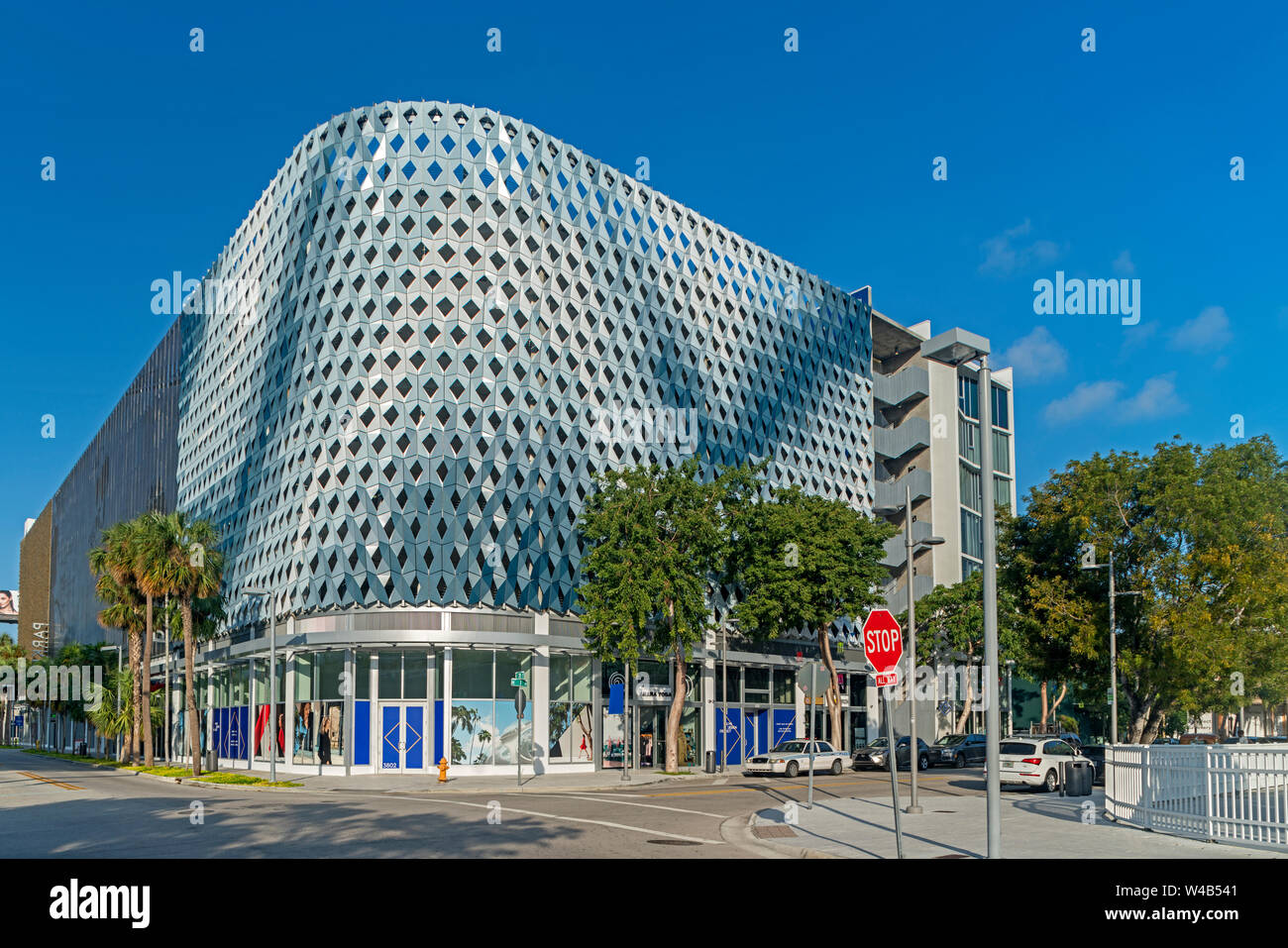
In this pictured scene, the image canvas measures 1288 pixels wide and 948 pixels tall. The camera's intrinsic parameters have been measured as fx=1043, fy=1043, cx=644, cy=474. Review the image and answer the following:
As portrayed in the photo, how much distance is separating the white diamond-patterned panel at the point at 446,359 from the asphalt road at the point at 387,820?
1270 centimetres

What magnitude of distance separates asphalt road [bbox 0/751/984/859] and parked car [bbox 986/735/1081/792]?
1.44 meters

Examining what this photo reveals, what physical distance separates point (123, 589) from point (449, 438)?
24405mm

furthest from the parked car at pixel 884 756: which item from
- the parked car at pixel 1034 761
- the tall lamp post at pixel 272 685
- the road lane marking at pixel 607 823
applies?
the tall lamp post at pixel 272 685

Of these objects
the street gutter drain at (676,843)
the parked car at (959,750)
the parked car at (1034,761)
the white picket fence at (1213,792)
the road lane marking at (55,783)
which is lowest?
the parked car at (959,750)

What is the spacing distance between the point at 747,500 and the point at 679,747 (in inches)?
498

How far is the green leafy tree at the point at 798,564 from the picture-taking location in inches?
1907

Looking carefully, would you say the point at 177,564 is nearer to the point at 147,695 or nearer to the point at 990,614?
the point at 147,695

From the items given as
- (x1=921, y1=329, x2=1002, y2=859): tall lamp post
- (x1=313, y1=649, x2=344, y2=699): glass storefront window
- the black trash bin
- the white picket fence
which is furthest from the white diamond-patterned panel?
(x1=921, y1=329, x2=1002, y2=859): tall lamp post

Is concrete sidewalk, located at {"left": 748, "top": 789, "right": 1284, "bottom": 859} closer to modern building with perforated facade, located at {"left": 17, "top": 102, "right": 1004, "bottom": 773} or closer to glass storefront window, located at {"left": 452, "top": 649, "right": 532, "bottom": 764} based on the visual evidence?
modern building with perforated facade, located at {"left": 17, "top": 102, "right": 1004, "bottom": 773}

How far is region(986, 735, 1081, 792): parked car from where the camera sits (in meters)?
31.3

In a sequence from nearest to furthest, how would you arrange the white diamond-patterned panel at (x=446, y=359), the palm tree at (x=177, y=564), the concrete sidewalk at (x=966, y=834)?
1. the concrete sidewalk at (x=966, y=834)
2. the white diamond-patterned panel at (x=446, y=359)
3. the palm tree at (x=177, y=564)

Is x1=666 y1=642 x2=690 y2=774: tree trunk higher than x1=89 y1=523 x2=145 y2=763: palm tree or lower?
lower

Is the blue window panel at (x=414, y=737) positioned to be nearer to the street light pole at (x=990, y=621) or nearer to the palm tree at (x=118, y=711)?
the palm tree at (x=118, y=711)
